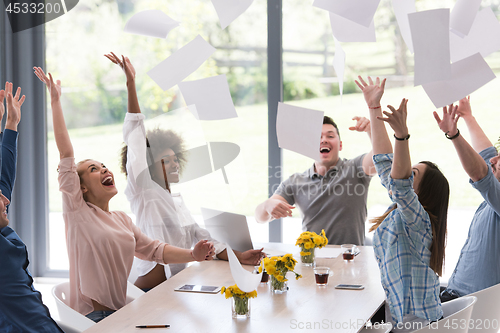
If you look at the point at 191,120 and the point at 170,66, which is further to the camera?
the point at 191,120

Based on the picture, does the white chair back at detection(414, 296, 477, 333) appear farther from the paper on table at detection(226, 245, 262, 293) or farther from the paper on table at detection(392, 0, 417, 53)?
the paper on table at detection(392, 0, 417, 53)

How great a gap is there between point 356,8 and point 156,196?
1.48 m

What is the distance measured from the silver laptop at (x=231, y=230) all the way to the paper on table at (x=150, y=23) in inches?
38.5

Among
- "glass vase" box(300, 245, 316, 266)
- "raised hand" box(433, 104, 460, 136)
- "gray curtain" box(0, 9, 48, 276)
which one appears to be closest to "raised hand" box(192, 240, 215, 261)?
"glass vase" box(300, 245, 316, 266)

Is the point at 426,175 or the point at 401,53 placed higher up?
the point at 401,53

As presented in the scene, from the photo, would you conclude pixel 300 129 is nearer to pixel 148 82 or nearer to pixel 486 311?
pixel 486 311

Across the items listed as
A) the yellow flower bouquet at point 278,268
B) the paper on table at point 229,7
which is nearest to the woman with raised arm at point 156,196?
the yellow flower bouquet at point 278,268

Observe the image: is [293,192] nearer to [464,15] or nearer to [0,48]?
[464,15]

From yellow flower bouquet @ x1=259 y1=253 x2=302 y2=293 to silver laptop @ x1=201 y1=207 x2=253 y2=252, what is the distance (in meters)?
0.43

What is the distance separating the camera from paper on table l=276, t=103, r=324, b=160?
140cm

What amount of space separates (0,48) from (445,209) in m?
3.49

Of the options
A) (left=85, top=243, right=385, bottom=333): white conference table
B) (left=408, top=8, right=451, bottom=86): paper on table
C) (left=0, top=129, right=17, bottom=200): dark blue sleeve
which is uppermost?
(left=408, top=8, right=451, bottom=86): paper on table

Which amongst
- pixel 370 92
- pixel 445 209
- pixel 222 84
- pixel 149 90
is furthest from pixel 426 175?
pixel 149 90

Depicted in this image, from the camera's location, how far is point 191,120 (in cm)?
269
